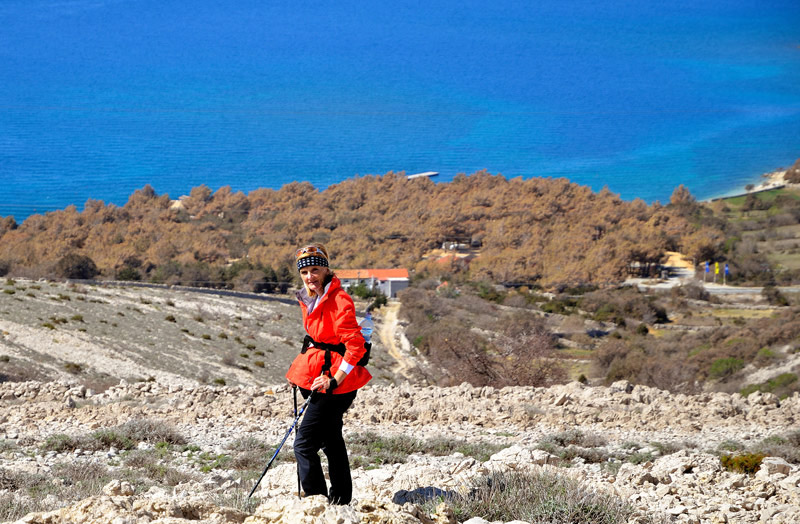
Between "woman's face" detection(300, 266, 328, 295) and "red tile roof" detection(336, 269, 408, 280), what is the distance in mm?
41591

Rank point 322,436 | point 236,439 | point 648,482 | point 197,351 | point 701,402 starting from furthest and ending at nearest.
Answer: point 197,351, point 701,402, point 236,439, point 648,482, point 322,436

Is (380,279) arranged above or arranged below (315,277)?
above

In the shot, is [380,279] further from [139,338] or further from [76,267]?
[139,338]

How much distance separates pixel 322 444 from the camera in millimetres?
3537

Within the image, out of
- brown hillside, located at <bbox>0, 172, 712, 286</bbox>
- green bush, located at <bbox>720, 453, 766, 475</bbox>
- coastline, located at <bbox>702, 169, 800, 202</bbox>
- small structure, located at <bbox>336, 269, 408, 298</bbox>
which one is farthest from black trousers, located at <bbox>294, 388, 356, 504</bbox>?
coastline, located at <bbox>702, 169, 800, 202</bbox>

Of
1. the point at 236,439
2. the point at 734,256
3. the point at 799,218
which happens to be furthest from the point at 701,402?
the point at 799,218

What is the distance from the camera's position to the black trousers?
11.3 feet

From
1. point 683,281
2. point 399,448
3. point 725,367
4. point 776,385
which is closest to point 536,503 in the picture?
point 399,448

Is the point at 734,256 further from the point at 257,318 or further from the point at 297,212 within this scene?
the point at 257,318

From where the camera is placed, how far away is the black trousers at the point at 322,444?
345cm

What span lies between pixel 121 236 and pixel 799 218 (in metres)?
53.7

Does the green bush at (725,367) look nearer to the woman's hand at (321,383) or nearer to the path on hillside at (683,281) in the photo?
the woman's hand at (321,383)

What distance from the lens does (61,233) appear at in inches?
2040

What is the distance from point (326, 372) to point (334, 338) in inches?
6.3
